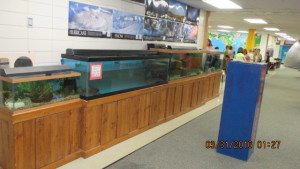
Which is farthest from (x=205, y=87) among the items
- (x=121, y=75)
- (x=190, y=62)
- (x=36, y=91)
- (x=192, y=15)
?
(x=36, y=91)

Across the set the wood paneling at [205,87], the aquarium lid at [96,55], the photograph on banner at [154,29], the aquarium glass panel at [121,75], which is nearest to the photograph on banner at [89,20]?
the aquarium lid at [96,55]

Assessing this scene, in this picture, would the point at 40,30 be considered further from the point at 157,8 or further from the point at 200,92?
the point at 200,92

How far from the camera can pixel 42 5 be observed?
302 centimetres

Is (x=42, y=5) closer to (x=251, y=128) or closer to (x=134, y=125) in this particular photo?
Result: (x=134, y=125)

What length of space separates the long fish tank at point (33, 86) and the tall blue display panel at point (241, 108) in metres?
2.18

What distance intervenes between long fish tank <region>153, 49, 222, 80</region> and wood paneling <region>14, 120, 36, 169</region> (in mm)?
2874

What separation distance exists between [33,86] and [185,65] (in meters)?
3.48

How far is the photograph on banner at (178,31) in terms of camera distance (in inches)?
230

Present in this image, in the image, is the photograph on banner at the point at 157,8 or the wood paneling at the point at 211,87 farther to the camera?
the wood paneling at the point at 211,87

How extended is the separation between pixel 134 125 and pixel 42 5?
2.22m

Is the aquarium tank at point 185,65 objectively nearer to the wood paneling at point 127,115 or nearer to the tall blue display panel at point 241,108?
the wood paneling at point 127,115

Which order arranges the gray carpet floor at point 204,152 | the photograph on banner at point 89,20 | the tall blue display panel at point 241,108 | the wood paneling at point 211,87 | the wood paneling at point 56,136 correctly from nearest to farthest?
the wood paneling at point 56,136 → the gray carpet floor at point 204,152 → the tall blue display panel at point 241,108 → the photograph on banner at point 89,20 → the wood paneling at point 211,87

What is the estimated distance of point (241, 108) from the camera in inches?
131

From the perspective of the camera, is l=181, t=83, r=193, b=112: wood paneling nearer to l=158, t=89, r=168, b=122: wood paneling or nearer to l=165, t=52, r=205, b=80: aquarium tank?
l=165, t=52, r=205, b=80: aquarium tank
